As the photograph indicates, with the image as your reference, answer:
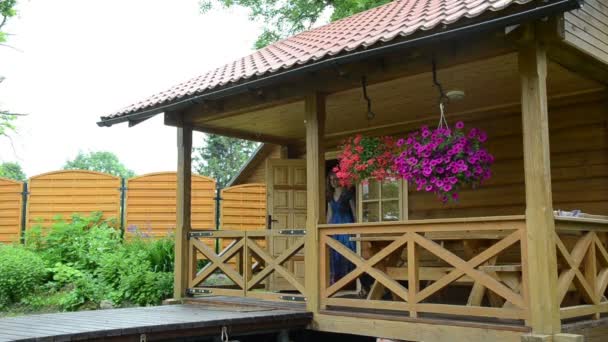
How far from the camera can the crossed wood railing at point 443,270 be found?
5.03m

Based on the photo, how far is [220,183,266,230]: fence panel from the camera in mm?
13562

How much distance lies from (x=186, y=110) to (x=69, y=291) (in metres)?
4.31

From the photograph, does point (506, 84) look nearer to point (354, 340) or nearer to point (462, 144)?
point (462, 144)

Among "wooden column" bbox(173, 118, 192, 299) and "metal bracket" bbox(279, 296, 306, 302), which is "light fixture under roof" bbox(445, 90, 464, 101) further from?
"wooden column" bbox(173, 118, 192, 299)

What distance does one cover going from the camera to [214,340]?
19.0 feet

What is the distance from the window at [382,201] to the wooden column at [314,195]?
7.90 ft

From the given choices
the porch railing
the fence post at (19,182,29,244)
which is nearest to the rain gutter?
the porch railing

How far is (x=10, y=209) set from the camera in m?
12.6

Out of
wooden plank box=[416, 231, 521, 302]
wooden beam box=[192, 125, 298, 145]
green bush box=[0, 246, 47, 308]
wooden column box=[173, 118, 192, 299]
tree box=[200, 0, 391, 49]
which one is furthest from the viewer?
tree box=[200, 0, 391, 49]

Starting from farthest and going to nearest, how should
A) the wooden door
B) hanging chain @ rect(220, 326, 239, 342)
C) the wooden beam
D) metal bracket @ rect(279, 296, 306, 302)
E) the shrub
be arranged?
the shrub
the wooden door
the wooden beam
metal bracket @ rect(279, 296, 306, 302)
hanging chain @ rect(220, 326, 239, 342)

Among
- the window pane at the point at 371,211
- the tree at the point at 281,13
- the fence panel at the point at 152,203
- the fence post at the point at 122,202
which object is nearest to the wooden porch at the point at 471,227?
the window pane at the point at 371,211

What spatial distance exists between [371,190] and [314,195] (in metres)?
2.68

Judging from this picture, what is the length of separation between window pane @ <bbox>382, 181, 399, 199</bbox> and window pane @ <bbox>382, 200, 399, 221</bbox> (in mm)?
95

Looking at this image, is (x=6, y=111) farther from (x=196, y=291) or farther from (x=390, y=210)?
(x=390, y=210)
